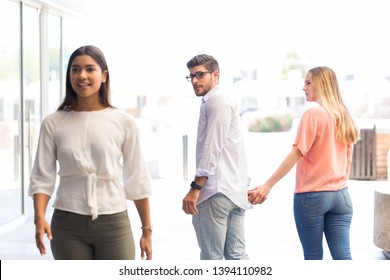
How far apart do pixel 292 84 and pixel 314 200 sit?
19.7 metres

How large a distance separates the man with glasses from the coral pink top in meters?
0.27

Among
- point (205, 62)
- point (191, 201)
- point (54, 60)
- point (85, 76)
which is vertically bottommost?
point (191, 201)

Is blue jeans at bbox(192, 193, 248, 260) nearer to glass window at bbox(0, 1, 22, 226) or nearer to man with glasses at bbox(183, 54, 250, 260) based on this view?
man with glasses at bbox(183, 54, 250, 260)

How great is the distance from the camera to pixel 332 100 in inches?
123

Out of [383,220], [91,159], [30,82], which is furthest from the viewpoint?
[30,82]

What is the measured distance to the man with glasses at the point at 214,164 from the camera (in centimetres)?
291

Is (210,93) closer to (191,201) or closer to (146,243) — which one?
(191,201)

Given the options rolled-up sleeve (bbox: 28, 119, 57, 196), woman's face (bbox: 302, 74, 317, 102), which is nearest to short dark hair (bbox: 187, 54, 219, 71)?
woman's face (bbox: 302, 74, 317, 102)

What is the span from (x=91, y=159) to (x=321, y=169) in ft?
4.05

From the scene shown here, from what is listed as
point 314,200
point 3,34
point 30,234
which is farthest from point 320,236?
point 3,34

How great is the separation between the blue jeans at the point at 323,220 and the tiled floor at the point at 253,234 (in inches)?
81.3

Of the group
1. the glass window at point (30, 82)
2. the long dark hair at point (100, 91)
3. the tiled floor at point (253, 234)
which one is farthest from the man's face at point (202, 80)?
the glass window at point (30, 82)

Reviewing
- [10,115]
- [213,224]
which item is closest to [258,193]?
[213,224]

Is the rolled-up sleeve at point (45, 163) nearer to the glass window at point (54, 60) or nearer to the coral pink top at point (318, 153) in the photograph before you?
the coral pink top at point (318, 153)
